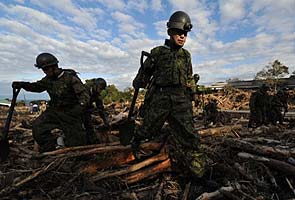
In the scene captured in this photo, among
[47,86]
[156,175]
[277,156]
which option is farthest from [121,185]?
[47,86]

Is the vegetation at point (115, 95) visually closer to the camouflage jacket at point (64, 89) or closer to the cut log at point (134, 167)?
the camouflage jacket at point (64, 89)

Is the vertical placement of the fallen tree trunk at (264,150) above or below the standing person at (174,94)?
below

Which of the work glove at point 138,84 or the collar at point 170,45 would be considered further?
the work glove at point 138,84

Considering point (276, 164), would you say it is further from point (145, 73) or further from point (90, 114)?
point (90, 114)

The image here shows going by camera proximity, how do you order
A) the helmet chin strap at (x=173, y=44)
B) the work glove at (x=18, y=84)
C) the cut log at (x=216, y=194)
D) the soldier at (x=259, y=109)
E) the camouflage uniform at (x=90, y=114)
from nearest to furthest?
the cut log at (x=216, y=194), the helmet chin strap at (x=173, y=44), the work glove at (x=18, y=84), the camouflage uniform at (x=90, y=114), the soldier at (x=259, y=109)

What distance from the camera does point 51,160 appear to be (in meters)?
4.01

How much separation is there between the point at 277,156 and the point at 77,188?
2.57m

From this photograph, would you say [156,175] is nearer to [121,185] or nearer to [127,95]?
[121,185]

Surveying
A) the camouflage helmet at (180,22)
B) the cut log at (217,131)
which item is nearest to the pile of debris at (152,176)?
the camouflage helmet at (180,22)

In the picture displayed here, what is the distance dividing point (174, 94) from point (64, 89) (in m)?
2.10

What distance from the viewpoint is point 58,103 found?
16.6 feet

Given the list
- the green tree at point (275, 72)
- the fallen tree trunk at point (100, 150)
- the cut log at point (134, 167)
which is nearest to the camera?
the cut log at point (134, 167)

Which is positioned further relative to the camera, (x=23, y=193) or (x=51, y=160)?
(x=51, y=160)

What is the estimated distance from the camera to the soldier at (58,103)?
4.91m
